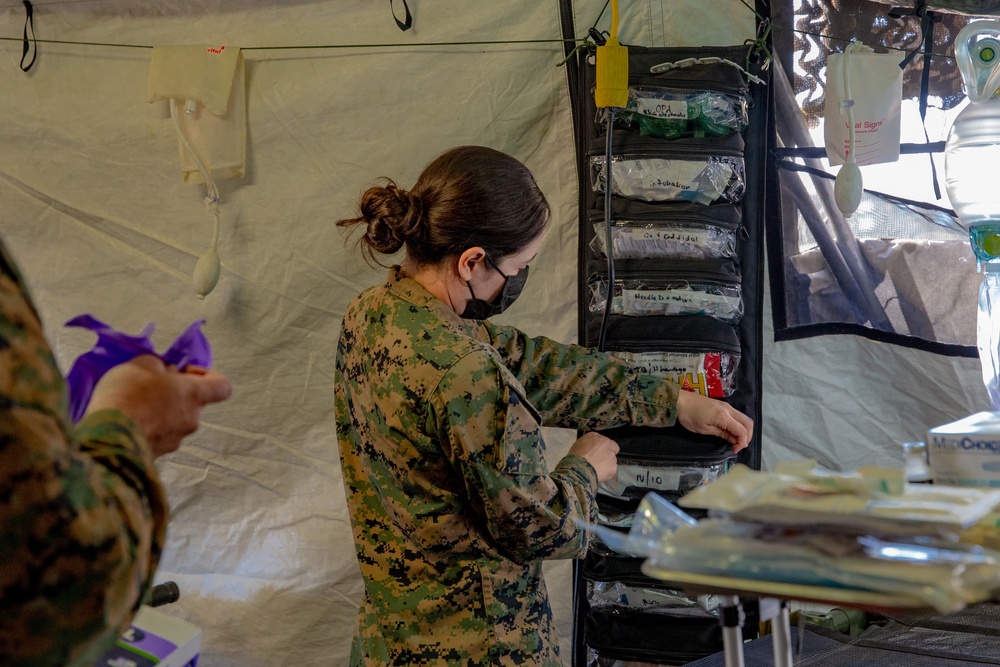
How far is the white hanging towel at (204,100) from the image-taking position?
6.47 ft

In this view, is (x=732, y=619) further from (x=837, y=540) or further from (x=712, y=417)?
(x=712, y=417)

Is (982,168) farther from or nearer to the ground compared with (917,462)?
farther from the ground

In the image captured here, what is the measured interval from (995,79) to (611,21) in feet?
2.19

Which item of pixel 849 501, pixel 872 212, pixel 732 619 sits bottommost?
pixel 732 619

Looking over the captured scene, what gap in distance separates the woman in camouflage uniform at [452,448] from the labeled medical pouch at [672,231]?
15.6 inches

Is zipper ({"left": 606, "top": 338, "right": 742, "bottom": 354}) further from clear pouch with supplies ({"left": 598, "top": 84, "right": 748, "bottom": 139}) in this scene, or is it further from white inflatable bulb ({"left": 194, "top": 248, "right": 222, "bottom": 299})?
white inflatable bulb ({"left": 194, "top": 248, "right": 222, "bottom": 299})

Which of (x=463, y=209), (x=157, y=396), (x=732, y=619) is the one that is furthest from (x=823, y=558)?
(x=463, y=209)

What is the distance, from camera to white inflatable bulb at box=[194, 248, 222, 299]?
78.6 inches

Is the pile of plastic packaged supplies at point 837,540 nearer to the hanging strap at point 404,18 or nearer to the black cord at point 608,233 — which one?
the black cord at point 608,233

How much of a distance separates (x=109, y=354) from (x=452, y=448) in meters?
0.53

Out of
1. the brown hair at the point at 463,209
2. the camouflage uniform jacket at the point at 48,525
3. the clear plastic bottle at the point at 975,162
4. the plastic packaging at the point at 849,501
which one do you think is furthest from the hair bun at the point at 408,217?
the clear plastic bottle at the point at 975,162

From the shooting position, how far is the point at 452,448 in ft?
3.92

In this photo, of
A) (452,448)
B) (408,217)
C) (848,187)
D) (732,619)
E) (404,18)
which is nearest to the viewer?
(732,619)

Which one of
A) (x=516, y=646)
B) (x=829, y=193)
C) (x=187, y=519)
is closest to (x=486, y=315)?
(x=516, y=646)
